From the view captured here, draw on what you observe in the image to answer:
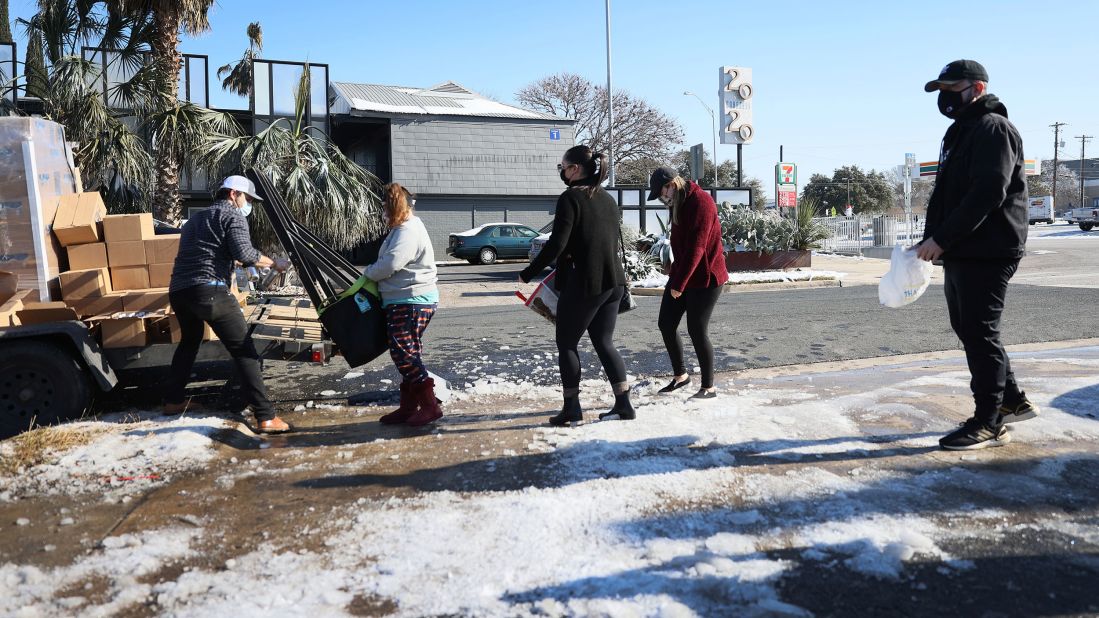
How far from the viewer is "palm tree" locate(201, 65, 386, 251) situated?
47.9ft

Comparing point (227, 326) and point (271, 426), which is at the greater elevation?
point (227, 326)

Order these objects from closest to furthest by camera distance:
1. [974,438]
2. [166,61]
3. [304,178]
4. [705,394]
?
[974,438] < [705,394] < [166,61] < [304,178]

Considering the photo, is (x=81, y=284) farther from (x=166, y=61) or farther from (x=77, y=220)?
(x=166, y=61)

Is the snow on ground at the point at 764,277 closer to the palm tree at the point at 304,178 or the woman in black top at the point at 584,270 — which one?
the palm tree at the point at 304,178

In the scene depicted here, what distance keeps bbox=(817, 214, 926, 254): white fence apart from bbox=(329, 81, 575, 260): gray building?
35.9 feet

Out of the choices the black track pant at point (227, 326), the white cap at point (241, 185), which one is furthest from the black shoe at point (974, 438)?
the white cap at point (241, 185)

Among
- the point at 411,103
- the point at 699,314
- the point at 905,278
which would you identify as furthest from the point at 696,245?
the point at 411,103

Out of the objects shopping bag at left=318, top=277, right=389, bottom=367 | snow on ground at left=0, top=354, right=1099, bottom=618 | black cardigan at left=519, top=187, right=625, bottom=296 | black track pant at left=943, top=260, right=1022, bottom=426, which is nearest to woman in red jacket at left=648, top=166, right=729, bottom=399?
black cardigan at left=519, top=187, right=625, bottom=296

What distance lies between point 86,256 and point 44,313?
556 mm

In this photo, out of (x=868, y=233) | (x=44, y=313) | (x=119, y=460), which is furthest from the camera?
(x=868, y=233)

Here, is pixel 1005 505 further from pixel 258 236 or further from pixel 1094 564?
pixel 258 236

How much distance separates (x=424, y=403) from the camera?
5.37 metres

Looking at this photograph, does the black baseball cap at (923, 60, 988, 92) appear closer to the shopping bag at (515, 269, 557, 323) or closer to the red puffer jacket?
the red puffer jacket

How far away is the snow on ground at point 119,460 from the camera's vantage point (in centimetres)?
409
